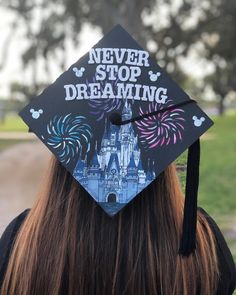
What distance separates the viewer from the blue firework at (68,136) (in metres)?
1.44

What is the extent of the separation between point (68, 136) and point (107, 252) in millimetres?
298

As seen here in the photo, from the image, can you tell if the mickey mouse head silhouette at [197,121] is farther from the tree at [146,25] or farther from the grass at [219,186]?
the tree at [146,25]

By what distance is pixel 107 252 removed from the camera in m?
1.44

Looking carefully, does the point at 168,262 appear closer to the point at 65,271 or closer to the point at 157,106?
the point at 65,271

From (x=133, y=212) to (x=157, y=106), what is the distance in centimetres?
27

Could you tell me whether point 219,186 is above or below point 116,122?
above

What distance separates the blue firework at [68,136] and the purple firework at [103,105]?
0.12 feet

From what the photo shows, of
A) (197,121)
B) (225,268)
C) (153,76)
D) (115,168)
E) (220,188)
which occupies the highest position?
(220,188)

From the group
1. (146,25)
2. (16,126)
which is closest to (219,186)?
(16,126)

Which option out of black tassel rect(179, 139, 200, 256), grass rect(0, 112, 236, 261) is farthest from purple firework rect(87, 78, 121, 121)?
grass rect(0, 112, 236, 261)

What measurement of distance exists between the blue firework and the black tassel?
0.28m

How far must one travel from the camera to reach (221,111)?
61.1 m

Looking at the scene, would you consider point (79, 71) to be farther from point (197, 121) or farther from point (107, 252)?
point (107, 252)

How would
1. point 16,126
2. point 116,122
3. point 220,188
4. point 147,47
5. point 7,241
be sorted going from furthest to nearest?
point 147,47, point 16,126, point 220,188, point 7,241, point 116,122
